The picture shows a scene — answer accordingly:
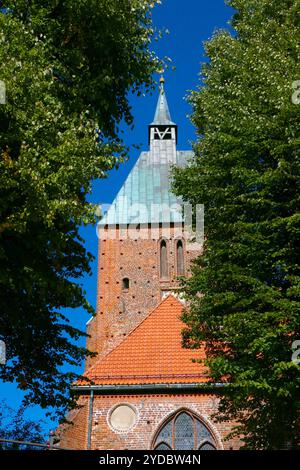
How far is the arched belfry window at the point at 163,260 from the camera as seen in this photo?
2939 cm

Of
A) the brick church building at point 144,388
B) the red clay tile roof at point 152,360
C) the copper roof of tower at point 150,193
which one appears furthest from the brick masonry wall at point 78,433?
the copper roof of tower at point 150,193

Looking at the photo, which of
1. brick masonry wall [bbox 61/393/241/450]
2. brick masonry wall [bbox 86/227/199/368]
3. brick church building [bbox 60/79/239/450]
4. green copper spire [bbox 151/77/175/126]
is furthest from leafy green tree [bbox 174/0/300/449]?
green copper spire [bbox 151/77/175/126]

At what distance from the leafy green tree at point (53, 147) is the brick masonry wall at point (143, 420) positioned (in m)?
6.89

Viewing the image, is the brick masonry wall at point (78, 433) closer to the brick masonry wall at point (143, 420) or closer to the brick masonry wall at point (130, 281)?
the brick masonry wall at point (143, 420)

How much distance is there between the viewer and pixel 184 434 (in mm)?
16719

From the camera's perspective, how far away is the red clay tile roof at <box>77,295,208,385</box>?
56.1ft

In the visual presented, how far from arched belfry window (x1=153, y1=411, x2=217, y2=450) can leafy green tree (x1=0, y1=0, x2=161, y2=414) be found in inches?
291

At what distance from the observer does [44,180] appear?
25.5 feet

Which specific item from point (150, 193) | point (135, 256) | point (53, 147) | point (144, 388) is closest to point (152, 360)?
point (144, 388)

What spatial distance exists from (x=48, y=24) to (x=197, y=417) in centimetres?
1173

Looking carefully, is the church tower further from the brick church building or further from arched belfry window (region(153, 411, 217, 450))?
arched belfry window (region(153, 411, 217, 450))

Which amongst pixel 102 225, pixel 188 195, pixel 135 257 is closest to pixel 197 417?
pixel 188 195
